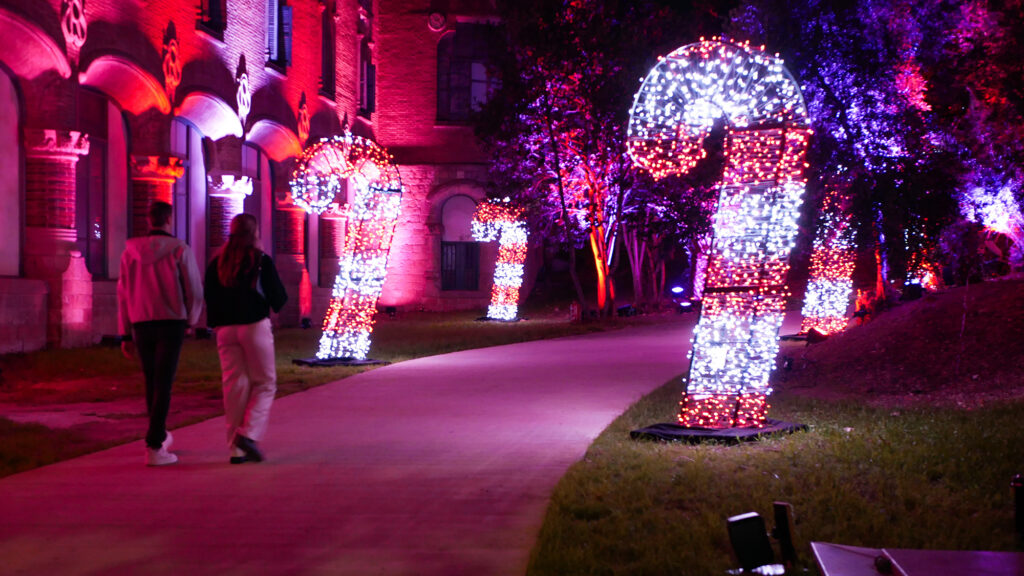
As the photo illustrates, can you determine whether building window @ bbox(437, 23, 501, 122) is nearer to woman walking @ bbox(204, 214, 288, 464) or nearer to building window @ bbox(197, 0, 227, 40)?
building window @ bbox(197, 0, 227, 40)

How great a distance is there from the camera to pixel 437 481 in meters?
6.96

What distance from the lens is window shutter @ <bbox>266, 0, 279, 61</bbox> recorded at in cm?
2528

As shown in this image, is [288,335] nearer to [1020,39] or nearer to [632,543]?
[1020,39]

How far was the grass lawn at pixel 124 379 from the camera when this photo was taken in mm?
8766

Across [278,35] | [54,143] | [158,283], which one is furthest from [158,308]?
[278,35]

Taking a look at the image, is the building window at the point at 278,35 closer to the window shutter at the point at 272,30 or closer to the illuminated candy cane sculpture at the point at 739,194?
the window shutter at the point at 272,30

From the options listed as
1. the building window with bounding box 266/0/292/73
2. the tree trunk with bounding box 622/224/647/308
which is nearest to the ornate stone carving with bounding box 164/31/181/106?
the building window with bounding box 266/0/292/73

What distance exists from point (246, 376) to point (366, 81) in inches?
1122

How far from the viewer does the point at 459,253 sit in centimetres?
3788

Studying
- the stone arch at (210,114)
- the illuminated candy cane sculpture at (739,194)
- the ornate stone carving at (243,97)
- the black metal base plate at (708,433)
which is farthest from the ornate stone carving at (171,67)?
the black metal base plate at (708,433)

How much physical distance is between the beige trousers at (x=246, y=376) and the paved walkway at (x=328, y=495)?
1.09 feet

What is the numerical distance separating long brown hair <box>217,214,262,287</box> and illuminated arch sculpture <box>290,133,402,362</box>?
7.72m

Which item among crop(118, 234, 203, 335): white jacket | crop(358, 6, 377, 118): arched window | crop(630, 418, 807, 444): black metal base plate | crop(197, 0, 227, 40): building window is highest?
crop(358, 6, 377, 118): arched window

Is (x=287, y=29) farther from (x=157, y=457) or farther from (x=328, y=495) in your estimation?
(x=328, y=495)
